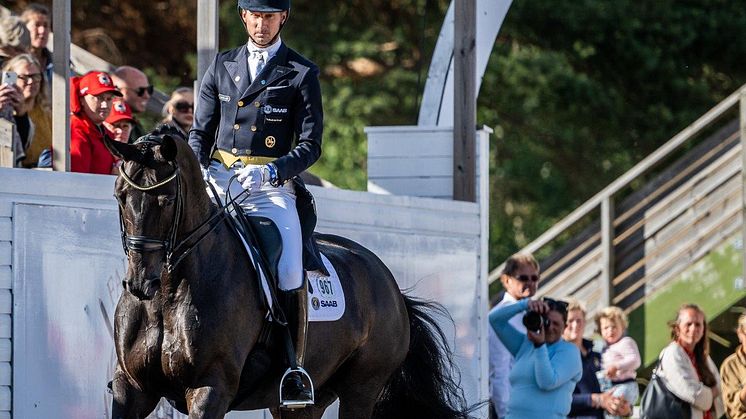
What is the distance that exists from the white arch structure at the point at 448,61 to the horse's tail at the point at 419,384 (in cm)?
361

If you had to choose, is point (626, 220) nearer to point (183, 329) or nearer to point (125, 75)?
point (125, 75)

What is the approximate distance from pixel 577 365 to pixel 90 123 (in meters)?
3.36

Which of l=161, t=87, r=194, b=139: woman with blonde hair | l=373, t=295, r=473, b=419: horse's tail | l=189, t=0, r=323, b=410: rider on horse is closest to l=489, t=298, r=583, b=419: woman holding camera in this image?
l=373, t=295, r=473, b=419: horse's tail

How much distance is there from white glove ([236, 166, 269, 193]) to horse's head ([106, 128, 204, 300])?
0.49 metres

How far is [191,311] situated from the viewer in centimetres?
711

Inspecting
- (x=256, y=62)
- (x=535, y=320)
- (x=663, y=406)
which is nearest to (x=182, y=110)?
(x=535, y=320)

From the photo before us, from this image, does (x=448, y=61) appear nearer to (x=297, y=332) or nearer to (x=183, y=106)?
(x=183, y=106)

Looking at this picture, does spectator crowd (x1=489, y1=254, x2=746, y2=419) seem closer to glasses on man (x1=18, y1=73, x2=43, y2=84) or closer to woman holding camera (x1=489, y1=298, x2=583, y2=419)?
woman holding camera (x1=489, y1=298, x2=583, y2=419)

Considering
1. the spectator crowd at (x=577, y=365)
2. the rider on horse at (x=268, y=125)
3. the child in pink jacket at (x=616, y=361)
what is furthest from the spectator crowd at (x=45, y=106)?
the child in pink jacket at (x=616, y=361)

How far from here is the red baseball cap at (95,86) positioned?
9617mm

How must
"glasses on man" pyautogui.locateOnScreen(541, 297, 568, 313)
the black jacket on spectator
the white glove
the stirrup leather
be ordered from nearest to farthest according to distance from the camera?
the white glove → the stirrup leather → "glasses on man" pyautogui.locateOnScreen(541, 297, 568, 313) → the black jacket on spectator

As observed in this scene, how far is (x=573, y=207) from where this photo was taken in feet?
78.9

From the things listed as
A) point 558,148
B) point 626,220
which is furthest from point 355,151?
point 626,220

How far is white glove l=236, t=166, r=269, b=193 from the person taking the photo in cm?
736
